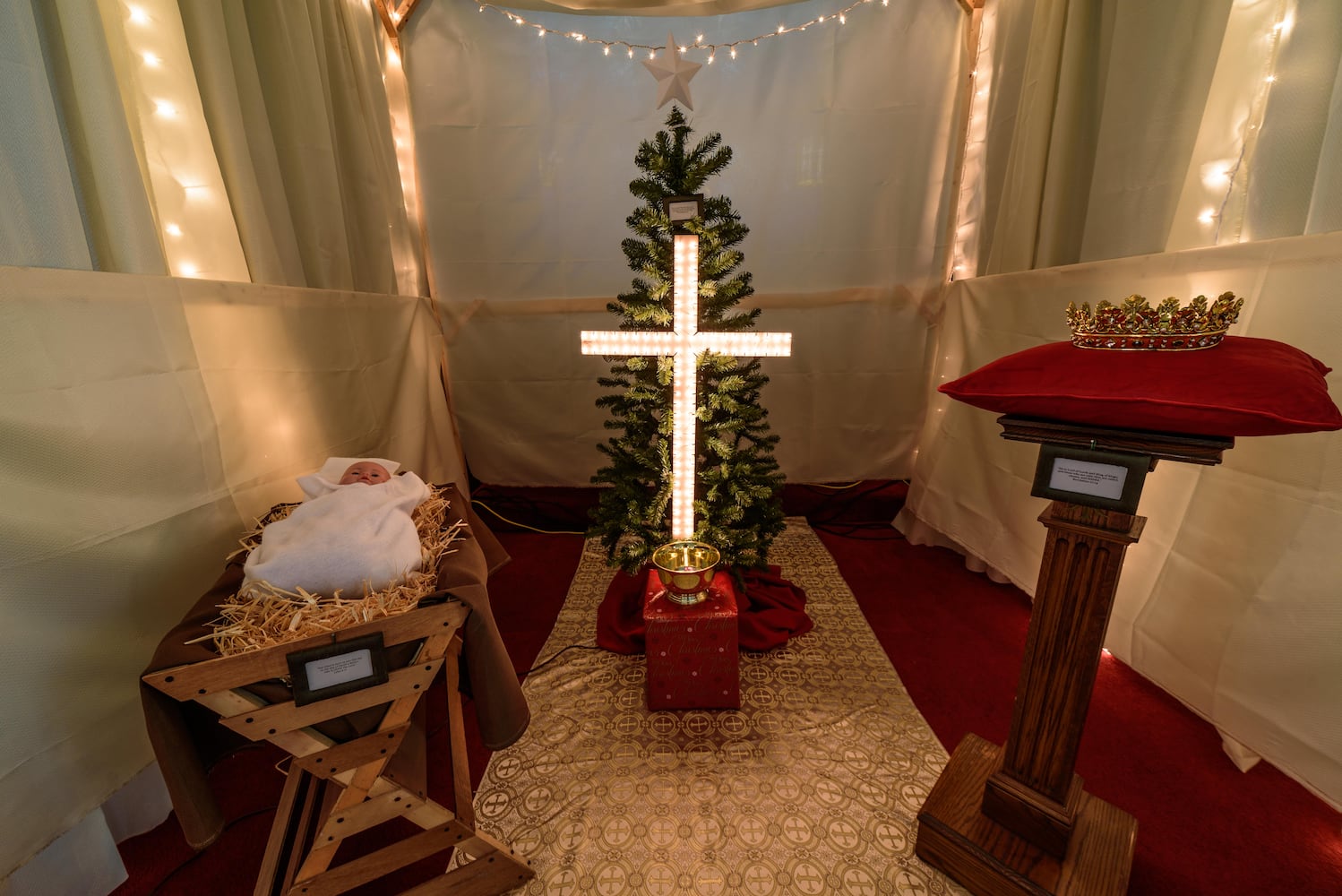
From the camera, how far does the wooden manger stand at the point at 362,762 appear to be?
2.64 ft

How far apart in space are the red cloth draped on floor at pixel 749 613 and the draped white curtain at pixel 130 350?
1133 mm

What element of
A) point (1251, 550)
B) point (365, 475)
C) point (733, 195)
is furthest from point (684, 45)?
point (1251, 550)

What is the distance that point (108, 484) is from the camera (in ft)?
3.66

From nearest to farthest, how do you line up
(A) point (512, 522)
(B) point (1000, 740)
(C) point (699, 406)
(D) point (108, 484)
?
(D) point (108, 484), (B) point (1000, 740), (C) point (699, 406), (A) point (512, 522)

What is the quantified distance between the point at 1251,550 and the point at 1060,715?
81cm

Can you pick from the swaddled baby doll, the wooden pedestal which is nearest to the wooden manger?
the swaddled baby doll

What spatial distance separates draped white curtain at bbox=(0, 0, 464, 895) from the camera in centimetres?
99

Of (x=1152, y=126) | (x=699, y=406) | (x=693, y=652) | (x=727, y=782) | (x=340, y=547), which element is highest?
(x=1152, y=126)

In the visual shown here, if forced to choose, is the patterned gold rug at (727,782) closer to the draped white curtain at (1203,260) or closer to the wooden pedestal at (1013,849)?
the wooden pedestal at (1013,849)

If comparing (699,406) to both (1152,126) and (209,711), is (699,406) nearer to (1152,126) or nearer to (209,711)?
(209,711)

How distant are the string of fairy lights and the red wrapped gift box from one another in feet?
7.85

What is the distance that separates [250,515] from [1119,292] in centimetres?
265

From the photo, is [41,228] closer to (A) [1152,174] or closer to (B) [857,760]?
(B) [857,760]

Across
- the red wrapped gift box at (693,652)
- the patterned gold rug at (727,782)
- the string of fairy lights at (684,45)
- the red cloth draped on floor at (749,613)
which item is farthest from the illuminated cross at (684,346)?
the string of fairy lights at (684,45)
